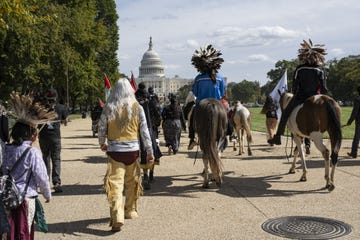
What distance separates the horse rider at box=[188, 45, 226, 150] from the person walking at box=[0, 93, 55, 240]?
540 cm

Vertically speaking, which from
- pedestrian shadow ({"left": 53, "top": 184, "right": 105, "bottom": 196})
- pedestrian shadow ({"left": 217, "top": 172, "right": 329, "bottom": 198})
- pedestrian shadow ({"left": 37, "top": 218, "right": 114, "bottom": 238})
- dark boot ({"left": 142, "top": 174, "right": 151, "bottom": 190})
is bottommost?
pedestrian shadow ({"left": 37, "top": 218, "right": 114, "bottom": 238})

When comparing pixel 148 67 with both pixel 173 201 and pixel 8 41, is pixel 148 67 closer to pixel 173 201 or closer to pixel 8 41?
pixel 8 41

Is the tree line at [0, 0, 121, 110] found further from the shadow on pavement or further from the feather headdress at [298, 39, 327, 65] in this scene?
the feather headdress at [298, 39, 327, 65]

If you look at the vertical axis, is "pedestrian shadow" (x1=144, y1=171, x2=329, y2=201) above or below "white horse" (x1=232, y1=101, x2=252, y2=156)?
below

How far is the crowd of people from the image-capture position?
16.0 ft

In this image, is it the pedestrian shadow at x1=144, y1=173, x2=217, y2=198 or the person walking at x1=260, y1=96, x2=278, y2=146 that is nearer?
the pedestrian shadow at x1=144, y1=173, x2=217, y2=198

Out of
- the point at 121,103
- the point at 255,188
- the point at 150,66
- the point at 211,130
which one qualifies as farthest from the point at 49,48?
the point at 150,66

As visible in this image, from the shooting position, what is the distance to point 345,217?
679 cm

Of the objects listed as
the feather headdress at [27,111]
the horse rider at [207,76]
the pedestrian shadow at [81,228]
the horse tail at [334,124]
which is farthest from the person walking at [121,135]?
the horse tail at [334,124]

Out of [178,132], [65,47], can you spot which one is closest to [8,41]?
[65,47]

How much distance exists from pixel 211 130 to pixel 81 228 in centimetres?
344

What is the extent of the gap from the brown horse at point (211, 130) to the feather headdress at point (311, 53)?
2.17 m

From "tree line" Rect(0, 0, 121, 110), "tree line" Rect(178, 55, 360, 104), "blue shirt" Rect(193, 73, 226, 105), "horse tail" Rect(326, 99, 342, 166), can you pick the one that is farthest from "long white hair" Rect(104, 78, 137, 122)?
"tree line" Rect(178, 55, 360, 104)

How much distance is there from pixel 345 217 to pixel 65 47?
1298 inches
